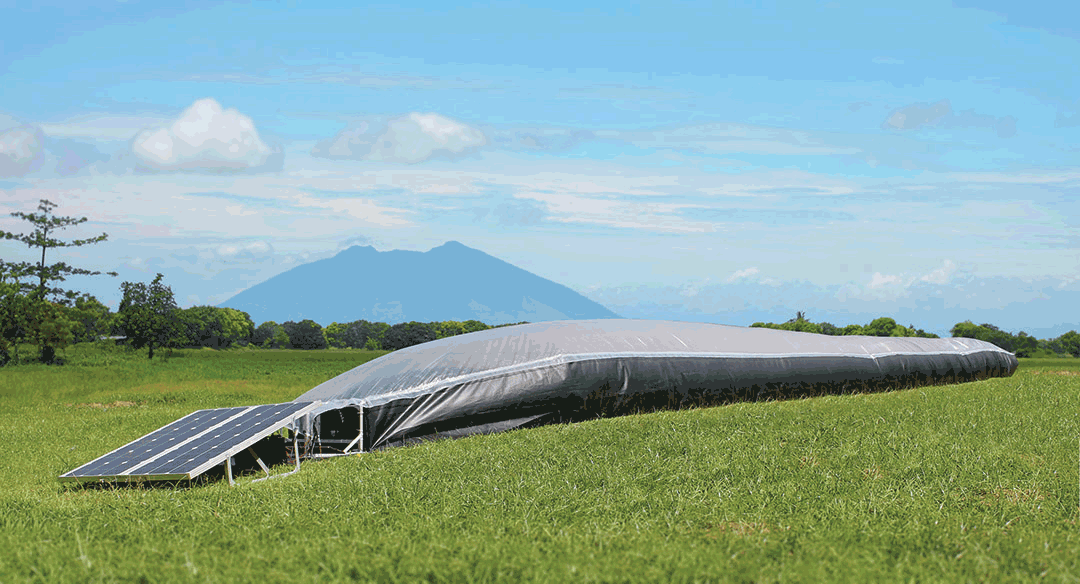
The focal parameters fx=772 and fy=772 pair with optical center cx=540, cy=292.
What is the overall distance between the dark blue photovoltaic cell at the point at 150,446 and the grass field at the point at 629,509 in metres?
0.24

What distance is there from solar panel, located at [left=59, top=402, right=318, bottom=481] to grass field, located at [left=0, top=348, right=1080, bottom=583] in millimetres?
212

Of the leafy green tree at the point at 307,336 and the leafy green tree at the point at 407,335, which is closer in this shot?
the leafy green tree at the point at 407,335

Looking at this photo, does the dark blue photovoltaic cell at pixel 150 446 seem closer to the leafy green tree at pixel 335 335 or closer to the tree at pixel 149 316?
the tree at pixel 149 316

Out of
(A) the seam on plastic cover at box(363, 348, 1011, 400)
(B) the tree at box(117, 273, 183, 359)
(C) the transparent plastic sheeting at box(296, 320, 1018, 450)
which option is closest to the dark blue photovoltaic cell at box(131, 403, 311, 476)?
(C) the transparent plastic sheeting at box(296, 320, 1018, 450)

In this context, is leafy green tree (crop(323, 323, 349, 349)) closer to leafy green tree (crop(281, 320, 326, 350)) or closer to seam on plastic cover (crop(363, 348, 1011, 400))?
leafy green tree (crop(281, 320, 326, 350))

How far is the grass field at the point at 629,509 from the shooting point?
445cm

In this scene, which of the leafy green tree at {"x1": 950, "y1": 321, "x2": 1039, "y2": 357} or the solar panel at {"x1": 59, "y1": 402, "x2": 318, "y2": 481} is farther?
the leafy green tree at {"x1": 950, "y1": 321, "x2": 1039, "y2": 357}

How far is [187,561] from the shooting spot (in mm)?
4594

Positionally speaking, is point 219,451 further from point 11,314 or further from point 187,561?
point 11,314

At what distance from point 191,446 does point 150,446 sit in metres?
0.84

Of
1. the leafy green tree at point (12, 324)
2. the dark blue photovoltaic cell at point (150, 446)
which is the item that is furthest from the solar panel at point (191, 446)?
the leafy green tree at point (12, 324)

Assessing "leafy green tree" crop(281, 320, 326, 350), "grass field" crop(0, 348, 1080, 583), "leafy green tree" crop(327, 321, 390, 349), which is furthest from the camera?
"leafy green tree" crop(327, 321, 390, 349)

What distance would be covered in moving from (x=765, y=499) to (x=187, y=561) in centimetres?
401

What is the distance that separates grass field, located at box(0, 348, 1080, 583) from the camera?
14.6 feet
